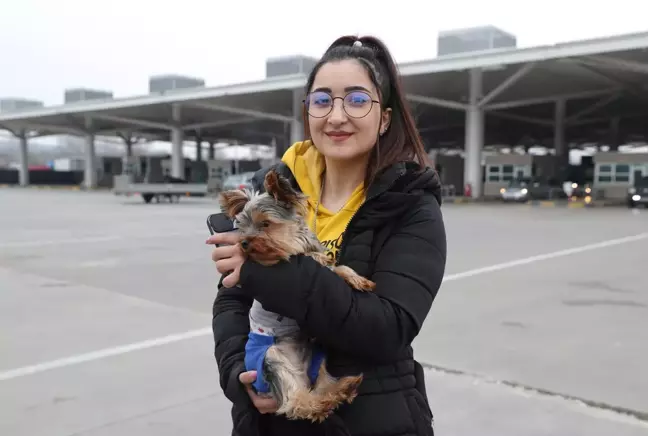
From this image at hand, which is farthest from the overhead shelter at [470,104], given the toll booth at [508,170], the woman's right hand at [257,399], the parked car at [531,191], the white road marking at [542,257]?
the woman's right hand at [257,399]

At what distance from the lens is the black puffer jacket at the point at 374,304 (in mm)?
1517

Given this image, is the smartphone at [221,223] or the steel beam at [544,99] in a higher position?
the steel beam at [544,99]

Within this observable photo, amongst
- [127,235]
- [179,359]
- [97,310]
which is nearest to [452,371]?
[179,359]

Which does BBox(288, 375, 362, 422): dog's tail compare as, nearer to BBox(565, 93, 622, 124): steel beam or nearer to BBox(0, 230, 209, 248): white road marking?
BBox(0, 230, 209, 248): white road marking

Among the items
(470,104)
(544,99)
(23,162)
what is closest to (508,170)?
(544,99)

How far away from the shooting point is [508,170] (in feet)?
122

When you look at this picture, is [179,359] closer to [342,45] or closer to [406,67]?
[342,45]

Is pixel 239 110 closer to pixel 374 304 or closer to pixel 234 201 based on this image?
pixel 234 201

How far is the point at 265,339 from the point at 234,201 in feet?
1.34

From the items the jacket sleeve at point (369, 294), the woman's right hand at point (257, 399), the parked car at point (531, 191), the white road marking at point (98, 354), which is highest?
the jacket sleeve at point (369, 294)

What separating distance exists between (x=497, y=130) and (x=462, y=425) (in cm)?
5700

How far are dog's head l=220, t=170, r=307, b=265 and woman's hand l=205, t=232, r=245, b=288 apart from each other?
0.03 m

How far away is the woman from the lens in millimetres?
1530

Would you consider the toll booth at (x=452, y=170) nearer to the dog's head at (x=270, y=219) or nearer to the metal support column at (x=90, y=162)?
the metal support column at (x=90, y=162)
